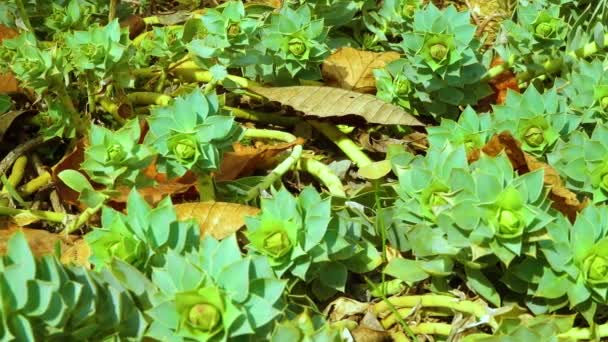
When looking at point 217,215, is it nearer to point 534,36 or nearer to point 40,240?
point 40,240

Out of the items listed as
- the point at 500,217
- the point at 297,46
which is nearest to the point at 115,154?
the point at 297,46

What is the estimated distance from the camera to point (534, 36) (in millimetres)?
1961

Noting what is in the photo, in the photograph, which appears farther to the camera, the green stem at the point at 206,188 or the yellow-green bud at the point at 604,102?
the yellow-green bud at the point at 604,102

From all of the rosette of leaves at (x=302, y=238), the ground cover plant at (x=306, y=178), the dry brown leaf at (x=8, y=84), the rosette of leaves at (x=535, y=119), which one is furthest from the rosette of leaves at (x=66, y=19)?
the rosette of leaves at (x=535, y=119)

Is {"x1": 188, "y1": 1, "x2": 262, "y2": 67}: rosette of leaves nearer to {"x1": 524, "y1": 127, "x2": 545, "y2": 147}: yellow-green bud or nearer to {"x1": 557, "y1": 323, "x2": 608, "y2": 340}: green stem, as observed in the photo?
{"x1": 524, "y1": 127, "x2": 545, "y2": 147}: yellow-green bud

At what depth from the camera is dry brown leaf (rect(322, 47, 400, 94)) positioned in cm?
211

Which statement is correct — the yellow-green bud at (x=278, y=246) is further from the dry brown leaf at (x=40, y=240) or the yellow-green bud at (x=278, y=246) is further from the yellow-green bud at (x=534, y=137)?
the yellow-green bud at (x=534, y=137)

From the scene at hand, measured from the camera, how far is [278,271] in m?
1.41

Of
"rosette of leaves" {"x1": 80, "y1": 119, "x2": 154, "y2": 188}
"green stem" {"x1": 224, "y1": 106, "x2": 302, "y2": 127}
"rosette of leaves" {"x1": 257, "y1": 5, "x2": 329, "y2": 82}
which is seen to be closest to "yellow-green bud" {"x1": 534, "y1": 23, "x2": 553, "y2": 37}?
"rosette of leaves" {"x1": 257, "y1": 5, "x2": 329, "y2": 82}

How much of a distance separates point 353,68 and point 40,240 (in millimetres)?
898

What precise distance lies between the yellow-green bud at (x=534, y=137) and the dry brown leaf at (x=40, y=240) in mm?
934

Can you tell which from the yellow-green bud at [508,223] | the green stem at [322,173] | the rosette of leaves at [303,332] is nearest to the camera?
the rosette of leaves at [303,332]

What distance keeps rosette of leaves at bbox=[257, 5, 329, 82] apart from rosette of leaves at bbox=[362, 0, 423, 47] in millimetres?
289

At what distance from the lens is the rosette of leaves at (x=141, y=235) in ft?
4.48
